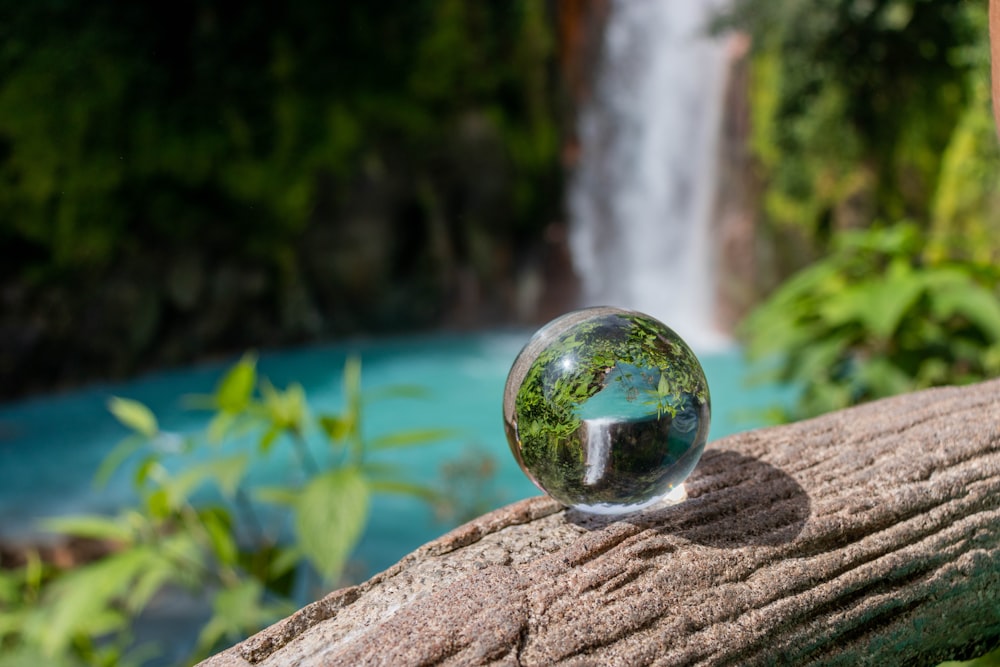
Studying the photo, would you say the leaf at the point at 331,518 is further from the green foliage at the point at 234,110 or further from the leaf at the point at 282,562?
the green foliage at the point at 234,110

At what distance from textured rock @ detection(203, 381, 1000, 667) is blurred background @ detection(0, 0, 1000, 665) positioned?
143 inches

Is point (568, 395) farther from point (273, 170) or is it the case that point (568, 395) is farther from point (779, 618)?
point (273, 170)

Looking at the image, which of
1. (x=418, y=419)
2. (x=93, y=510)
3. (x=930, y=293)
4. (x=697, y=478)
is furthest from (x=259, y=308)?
(x=697, y=478)

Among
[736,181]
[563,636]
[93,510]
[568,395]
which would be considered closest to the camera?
[563,636]

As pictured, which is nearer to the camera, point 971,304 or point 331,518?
point 331,518

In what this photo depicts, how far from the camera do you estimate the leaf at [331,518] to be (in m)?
1.85

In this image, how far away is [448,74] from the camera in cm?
1309

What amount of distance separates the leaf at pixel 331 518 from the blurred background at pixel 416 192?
2848 millimetres

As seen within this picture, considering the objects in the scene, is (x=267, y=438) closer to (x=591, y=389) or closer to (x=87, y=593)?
(x=87, y=593)

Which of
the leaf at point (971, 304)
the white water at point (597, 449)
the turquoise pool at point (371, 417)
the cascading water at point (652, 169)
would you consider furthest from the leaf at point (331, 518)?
the cascading water at point (652, 169)

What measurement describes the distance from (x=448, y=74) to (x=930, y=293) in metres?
11.0

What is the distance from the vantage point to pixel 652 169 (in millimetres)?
13484

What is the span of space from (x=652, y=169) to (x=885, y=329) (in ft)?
36.1

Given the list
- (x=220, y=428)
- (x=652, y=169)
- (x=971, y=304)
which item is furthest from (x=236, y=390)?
(x=652, y=169)
